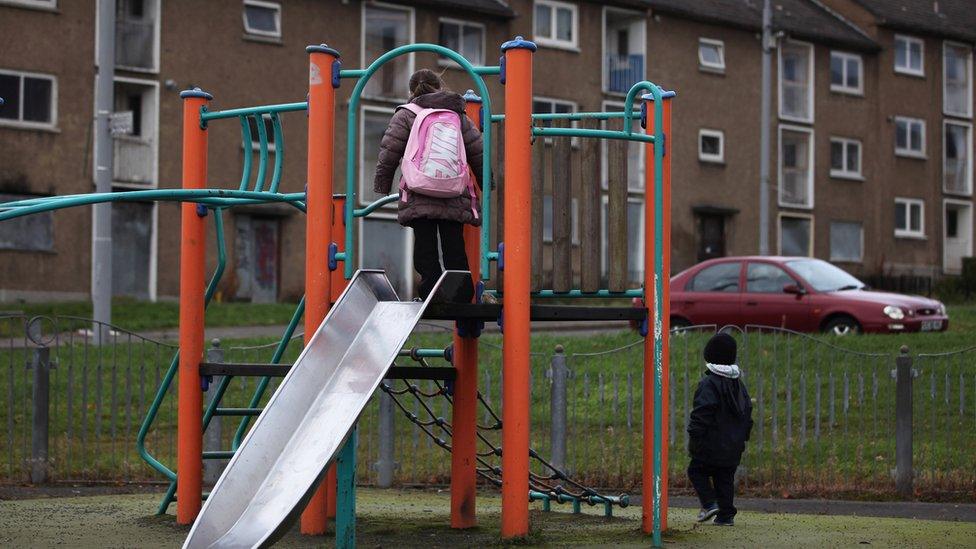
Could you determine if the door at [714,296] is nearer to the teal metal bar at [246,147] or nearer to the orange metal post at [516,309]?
the teal metal bar at [246,147]

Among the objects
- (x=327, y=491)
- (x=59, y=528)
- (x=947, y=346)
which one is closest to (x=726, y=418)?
(x=327, y=491)

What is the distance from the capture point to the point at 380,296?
25.4ft

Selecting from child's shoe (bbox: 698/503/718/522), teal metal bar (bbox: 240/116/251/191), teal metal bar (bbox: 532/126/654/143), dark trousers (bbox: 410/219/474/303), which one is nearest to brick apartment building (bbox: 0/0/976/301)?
teal metal bar (bbox: 240/116/251/191)

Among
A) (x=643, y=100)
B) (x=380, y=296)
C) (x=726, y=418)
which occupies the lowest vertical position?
(x=726, y=418)

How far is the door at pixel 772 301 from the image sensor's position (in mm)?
19297

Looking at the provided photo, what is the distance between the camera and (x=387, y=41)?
121 feet

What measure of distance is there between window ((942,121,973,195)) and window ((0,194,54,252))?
97.8ft

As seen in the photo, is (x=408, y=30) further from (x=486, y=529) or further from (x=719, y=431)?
(x=486, y=529)

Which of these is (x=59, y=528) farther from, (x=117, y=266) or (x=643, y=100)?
(x=117, y=266)

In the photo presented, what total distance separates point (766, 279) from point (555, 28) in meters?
21.2

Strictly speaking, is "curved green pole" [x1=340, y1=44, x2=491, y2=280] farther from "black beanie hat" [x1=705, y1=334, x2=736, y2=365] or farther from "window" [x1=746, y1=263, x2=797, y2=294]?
"window" [x1=746, y1=263, x2=797, y2=294]

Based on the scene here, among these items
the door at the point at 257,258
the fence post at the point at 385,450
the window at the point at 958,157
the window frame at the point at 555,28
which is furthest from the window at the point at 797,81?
the fence post at the point at 385,450

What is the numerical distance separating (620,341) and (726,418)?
8.70 metres

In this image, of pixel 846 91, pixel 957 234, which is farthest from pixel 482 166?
pixel 957 234
